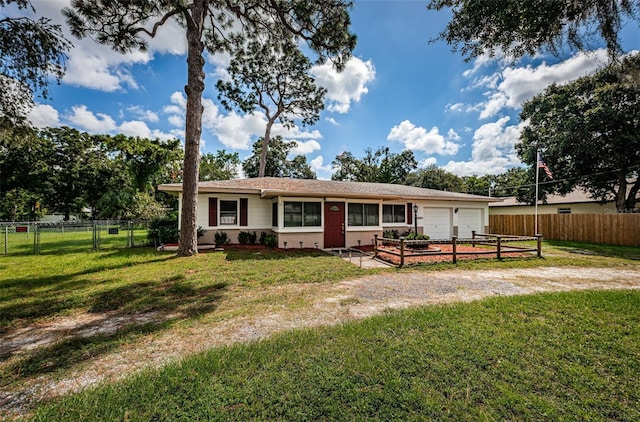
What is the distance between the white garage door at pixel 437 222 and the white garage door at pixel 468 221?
930mm

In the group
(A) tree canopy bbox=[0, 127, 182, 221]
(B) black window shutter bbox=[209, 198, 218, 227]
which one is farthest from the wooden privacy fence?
(A) tree canopy bbox=[0, 127, 182, 221]

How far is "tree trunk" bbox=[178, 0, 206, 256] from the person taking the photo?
919 cm

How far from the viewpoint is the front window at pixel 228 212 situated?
11.9 meters

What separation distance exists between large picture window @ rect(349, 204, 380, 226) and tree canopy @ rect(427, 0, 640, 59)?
327 inches

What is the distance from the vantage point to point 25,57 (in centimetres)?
621

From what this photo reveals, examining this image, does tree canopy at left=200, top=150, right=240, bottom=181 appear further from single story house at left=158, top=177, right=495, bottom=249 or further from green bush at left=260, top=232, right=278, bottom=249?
green bush at left=260, top=232, right=278, bottom=249

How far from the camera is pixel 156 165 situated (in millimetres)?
21750

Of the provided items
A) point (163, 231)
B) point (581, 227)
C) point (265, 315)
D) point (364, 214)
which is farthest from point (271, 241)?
point (581, 227)

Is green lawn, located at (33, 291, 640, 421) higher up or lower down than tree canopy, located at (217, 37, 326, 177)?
lower down

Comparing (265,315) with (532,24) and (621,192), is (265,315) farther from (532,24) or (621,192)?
(621,192)

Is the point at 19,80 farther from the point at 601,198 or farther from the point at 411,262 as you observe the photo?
the point at 601,198

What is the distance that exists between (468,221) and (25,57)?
66.2ft

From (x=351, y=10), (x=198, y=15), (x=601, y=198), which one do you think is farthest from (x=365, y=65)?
(x=601, y=198)

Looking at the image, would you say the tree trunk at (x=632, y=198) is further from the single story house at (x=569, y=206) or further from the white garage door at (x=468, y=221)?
the white garage door at (x=468, y=221)
